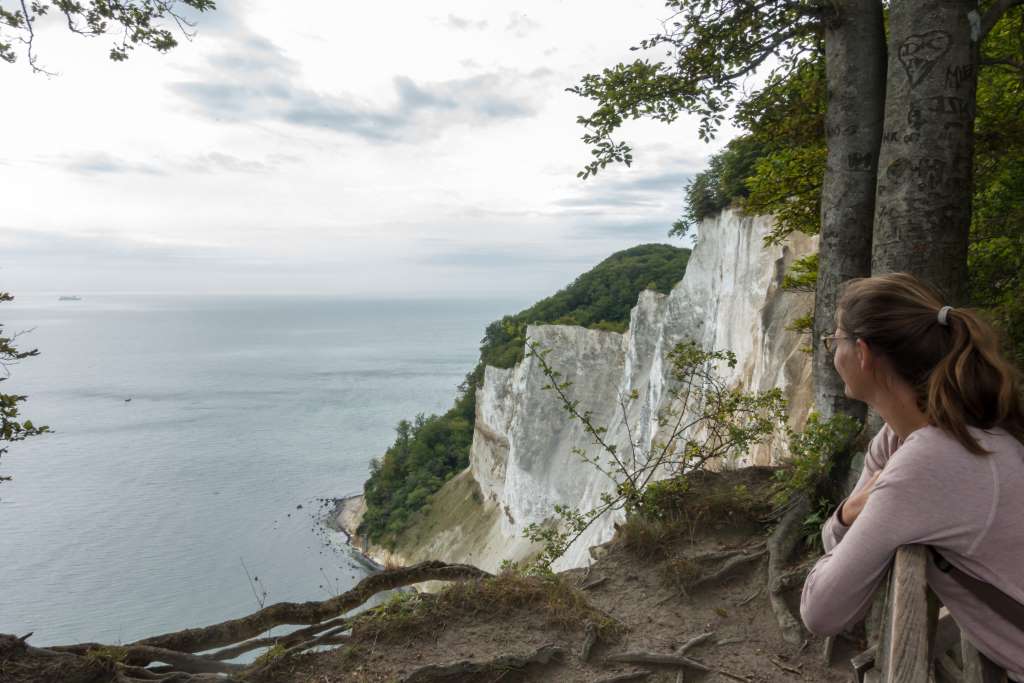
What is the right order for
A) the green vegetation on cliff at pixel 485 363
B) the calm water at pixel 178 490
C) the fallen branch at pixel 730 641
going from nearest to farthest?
1. the fallen branch at pixel 730 641
2. the calm water at pixel 178 490
3. the green vegetation on cliff at pixel 485 363

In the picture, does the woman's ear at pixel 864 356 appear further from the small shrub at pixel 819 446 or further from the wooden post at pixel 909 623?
the small shrub at pixel 819 446

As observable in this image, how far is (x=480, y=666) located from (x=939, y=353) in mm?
3473

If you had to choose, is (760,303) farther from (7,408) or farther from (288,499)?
(288,499)

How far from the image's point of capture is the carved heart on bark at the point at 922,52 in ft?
12.9

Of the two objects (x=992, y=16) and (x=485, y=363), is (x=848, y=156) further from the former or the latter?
(x=485, y=363)

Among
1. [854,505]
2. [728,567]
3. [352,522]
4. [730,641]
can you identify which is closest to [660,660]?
[730,641]

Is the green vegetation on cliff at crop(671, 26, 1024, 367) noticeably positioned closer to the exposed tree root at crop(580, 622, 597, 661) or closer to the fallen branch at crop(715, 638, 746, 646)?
the fallen branch at crop(715, 638, 746, 646)

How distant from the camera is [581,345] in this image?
110ft

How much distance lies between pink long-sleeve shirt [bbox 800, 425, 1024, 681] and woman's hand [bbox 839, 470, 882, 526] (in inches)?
5.6

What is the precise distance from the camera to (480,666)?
163 inches

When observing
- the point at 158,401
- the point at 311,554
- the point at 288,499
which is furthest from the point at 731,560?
the point at 158,401

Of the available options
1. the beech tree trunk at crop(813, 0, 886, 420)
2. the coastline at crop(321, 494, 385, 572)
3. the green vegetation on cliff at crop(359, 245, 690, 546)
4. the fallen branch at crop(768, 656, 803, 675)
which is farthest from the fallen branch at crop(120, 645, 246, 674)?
the coastline at crop(321, 494, 385, 572)

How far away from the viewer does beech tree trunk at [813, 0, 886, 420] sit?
4.79 m

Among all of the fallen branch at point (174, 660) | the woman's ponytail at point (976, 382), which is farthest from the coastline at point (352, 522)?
the woman's ponytail at point (976, 382)
